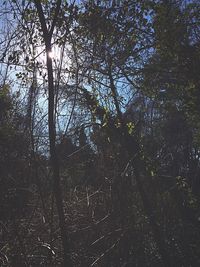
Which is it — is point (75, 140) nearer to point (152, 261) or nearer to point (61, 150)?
point (61, 150)

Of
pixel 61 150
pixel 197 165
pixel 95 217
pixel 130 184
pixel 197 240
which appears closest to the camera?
pixel 61 150

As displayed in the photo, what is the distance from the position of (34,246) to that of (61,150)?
4.38 ft

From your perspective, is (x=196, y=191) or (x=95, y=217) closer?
(x=95, y=217)

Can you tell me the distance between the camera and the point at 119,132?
8.68 meters

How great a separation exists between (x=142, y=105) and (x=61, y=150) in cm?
449

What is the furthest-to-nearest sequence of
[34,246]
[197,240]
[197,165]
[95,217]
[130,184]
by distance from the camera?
[197,165] < [197,240] < [130,184] < [95,217] < [34,246]

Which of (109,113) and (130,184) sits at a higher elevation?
(109,113)

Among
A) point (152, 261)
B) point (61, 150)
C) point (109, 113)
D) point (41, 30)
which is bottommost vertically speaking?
point (152, 261)

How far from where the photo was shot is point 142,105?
33.4 feet

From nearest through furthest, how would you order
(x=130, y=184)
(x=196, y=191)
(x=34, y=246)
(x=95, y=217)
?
(x=34, y=246) < (x=95, y=217) < (x=130, y=184) < (x=196, y=191)

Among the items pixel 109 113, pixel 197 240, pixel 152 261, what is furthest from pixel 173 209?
pixel 109 113

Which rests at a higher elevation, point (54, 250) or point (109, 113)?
point (109, 113)

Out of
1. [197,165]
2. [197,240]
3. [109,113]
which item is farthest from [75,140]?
[197,165]

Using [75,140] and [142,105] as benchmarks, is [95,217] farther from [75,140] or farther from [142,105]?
[142,105]
